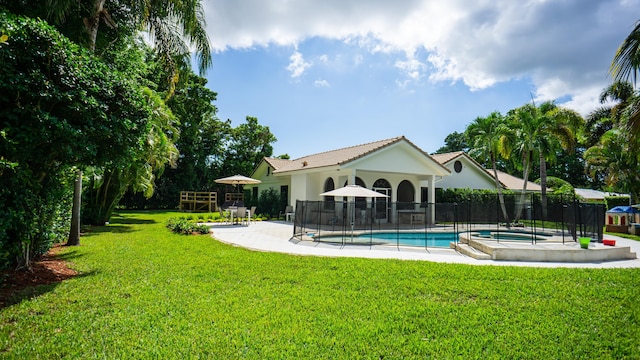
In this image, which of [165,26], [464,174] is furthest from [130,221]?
[464,174]

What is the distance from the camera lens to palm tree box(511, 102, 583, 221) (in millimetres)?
21672

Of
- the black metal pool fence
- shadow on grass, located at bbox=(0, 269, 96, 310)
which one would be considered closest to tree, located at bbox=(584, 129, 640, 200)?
the black metal pool fence

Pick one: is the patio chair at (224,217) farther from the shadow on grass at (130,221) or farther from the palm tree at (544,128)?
the palm tree at (544,128)

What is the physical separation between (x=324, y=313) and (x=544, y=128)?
23.4m

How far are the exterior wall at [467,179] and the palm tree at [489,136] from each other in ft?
14.4

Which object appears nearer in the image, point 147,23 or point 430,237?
point 147,23

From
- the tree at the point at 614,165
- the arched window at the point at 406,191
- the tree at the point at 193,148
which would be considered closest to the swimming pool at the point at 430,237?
the arched window at the point at 406,191

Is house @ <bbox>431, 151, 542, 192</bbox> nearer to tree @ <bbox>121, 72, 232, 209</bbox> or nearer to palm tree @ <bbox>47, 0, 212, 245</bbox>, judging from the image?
palm tree @ <bbox>47, 0, 212, 245</bbox>

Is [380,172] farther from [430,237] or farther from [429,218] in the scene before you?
[430,237]

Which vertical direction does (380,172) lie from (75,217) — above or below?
above

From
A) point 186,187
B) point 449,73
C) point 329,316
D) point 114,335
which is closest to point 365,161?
point 449,73

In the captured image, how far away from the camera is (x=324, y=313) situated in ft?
16.4

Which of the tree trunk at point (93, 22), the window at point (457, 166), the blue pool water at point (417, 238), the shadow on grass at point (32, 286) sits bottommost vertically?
the blue pool water at point (417, 238)

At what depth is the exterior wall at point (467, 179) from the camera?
28733 millimetres
